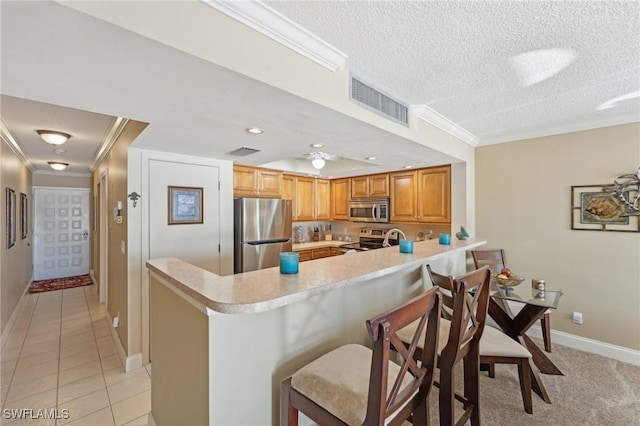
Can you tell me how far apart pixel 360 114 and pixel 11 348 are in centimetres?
450

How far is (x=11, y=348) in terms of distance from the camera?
3039 mm

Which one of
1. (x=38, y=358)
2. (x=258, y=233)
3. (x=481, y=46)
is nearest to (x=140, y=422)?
(x=38, y=358)

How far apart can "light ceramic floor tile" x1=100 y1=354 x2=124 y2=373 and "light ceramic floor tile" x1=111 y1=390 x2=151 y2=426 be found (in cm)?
57

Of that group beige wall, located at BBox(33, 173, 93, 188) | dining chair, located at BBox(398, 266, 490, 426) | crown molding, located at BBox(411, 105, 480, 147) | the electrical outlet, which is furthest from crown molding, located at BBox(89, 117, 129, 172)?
the electrical outlet

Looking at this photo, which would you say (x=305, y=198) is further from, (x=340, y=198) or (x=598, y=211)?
(x=598, y=211)

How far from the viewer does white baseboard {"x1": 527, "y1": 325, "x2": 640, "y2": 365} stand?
8.87 ft

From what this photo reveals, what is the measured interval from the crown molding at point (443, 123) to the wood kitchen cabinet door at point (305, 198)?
2.70 m

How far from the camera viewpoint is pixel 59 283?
5777mm

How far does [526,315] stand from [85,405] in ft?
12.2

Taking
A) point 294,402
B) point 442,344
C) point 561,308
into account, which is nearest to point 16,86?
point 294,402

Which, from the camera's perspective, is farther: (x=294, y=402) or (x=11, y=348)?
(x=11, y=348)

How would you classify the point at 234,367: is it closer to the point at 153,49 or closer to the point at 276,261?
the point at 153,49

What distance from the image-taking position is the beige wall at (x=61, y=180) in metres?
5.96

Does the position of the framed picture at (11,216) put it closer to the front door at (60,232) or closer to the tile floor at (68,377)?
the tile floor at (68,377)
